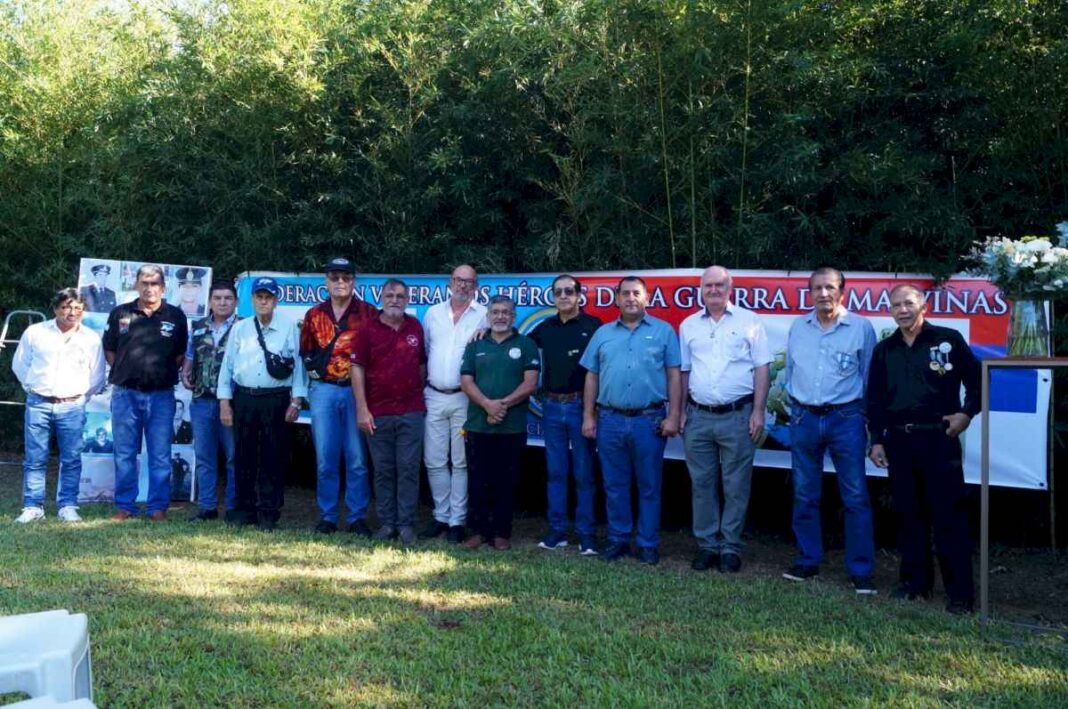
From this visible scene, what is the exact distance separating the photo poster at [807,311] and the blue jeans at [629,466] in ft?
1.93

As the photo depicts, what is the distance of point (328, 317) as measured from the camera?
6090 mm

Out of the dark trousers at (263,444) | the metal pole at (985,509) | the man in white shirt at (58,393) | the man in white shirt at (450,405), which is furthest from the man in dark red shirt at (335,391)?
the metal pole at (985,509)

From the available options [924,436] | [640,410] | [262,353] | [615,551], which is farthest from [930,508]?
[262,353]

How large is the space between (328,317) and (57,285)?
4.04 meters

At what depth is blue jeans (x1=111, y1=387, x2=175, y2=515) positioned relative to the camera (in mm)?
6543

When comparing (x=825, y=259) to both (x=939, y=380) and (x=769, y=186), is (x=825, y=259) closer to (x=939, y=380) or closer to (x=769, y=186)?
(x=769, y=186)

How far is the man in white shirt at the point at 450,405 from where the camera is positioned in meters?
5.94

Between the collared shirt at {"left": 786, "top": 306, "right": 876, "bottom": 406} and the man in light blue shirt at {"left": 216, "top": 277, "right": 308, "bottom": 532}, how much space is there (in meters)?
2.97

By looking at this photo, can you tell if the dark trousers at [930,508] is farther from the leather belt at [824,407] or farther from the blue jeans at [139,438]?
the blue jeans at [139,438]

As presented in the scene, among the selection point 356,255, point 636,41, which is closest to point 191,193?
point 356,255

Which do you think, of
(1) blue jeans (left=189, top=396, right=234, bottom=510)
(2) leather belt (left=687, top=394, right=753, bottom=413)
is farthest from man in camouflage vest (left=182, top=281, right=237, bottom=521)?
(2) leather belt (left=687, top=394, right=753, bottom=413)

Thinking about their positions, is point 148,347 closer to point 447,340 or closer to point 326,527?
point 326,527

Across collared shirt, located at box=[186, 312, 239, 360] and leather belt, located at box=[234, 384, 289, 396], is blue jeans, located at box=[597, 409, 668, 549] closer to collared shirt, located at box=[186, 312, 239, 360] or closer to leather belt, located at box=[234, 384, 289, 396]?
leather belt, located at box=[234, 384, 289, 396]

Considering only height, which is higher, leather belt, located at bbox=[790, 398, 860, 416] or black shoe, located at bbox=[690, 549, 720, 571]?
leather belt, located at bbox=[790, 398, 860, 416]
